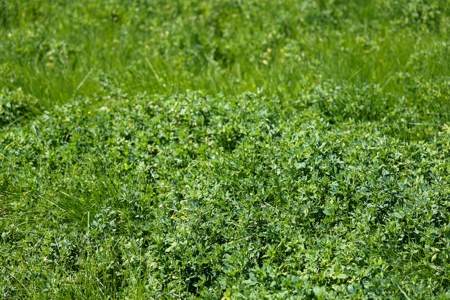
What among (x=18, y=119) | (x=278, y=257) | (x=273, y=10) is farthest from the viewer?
(x=273, y=10)

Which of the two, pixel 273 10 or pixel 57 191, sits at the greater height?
pixel 273 10

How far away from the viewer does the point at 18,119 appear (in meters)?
5.88

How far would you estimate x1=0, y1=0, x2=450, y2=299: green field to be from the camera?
3.95m

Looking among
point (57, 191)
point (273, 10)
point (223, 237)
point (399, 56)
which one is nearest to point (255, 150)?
point (223, 237)

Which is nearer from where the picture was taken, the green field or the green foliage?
the green field

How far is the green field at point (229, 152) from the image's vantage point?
12.9 ft

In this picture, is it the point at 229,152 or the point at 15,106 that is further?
the point at 15,106

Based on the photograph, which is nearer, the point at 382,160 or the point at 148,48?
the point at 382,160

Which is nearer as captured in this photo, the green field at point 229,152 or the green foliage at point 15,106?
the green field at point 229,152

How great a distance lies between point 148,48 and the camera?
6.87m

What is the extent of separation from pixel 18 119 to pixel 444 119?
12.8ft

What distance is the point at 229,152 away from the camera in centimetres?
509

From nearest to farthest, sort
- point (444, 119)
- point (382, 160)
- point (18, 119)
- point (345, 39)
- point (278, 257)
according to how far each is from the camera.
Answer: point (278, 257) < point (382, 160) < point (444, 119) < point (18, 119) < point (345, 39)

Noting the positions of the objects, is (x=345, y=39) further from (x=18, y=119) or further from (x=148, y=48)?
(x=18, y=119)
